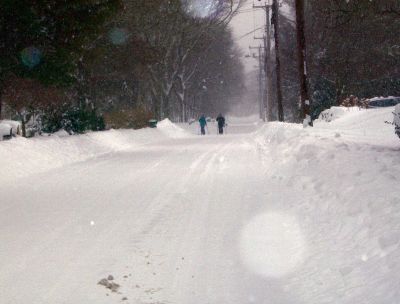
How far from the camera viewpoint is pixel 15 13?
16125mm

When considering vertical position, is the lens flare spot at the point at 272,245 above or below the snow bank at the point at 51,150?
below

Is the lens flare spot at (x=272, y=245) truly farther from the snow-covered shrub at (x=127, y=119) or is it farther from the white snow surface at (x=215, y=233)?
the snow-covered shrub at (x=127, y=119)

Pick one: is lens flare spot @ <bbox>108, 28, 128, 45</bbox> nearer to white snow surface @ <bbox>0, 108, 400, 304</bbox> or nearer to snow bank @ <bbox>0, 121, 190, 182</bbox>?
snow bank @ <bbox>0, 121, 190, 182</bbox>

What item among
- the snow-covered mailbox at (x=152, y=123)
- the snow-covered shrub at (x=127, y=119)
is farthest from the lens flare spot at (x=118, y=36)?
the snow-covered mailbox at (x=152, y=123)

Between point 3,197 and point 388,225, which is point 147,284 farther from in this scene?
point 3,197

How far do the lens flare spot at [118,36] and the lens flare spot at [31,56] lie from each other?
1159 centimetres

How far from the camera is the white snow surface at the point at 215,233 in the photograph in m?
4.96

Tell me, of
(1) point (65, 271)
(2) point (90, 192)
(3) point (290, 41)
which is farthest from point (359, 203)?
(3) point (290, 41)

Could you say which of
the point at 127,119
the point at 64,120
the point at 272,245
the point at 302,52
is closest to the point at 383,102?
the point at 302,52

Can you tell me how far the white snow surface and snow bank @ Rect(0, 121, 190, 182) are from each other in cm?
111

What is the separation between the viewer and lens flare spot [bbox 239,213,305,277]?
5769mm

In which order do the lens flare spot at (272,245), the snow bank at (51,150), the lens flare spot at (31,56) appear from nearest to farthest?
the lens flare spot at (272,245) < the snow bank at (51,150) < the lens flare spot at (31,56)

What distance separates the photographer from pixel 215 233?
23.5 feet

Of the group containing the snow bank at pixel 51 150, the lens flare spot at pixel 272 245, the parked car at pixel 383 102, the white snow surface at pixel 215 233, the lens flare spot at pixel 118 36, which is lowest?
the lens flare spot at pixel 272 245
